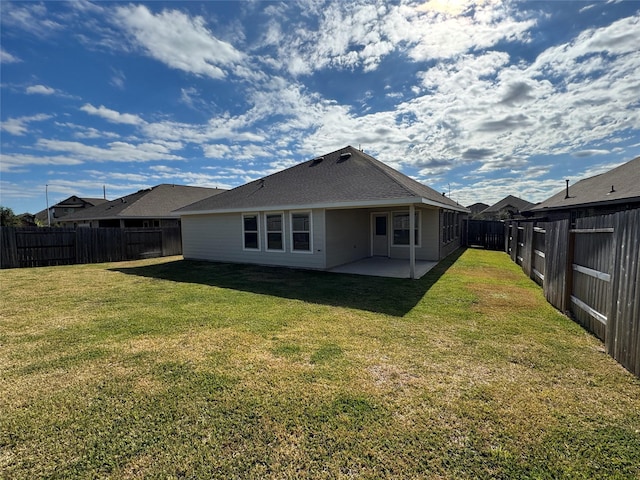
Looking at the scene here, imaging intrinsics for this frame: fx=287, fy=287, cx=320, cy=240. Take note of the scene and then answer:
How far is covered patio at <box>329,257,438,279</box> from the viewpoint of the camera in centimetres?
944

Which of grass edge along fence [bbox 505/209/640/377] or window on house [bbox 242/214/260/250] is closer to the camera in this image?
grass edge along fence [bbox 505/209/640/377]

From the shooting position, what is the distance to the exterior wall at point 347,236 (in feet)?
34.6

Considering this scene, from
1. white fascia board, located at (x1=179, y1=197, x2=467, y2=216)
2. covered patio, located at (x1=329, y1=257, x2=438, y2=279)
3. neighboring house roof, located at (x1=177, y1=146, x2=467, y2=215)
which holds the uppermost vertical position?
neighboring house roof, located at (x1=177, y1=146, x2=467, y2=215)

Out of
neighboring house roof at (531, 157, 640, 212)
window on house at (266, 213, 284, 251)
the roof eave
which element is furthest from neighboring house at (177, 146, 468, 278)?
neighboring house roof at (531, 157, 640, 212)

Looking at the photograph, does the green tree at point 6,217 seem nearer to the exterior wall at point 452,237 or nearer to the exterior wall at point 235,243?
the exterior wall at point 235,243

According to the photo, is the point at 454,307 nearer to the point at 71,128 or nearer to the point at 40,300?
the point at 40,300

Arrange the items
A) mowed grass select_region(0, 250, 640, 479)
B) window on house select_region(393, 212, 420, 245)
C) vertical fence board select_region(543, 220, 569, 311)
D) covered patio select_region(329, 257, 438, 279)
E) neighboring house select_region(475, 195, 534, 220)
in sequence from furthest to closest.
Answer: neighboring house select_region(475, 195, 534, 220), window on house select_region(393, 212, 420, 245), covered patio select_region(329, 257, 438, 279), vertical fence board select_region(543, 220, 569, 311), mowed grass select_region(0, 250, 640, 479)

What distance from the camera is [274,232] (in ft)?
37.6

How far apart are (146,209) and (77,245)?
6.67 m

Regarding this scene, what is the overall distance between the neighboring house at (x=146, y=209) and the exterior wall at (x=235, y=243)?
504 centimetres

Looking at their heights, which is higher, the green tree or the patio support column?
the green tree

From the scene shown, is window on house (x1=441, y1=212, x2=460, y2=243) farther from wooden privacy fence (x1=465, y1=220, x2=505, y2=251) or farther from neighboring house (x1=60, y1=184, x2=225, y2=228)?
neighboring house (x1=60, y1=184, x2=225, y2=228)

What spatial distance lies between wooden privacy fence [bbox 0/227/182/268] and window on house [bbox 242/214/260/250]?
23.5ft

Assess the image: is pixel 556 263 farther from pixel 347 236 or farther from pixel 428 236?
pixel 347 236
